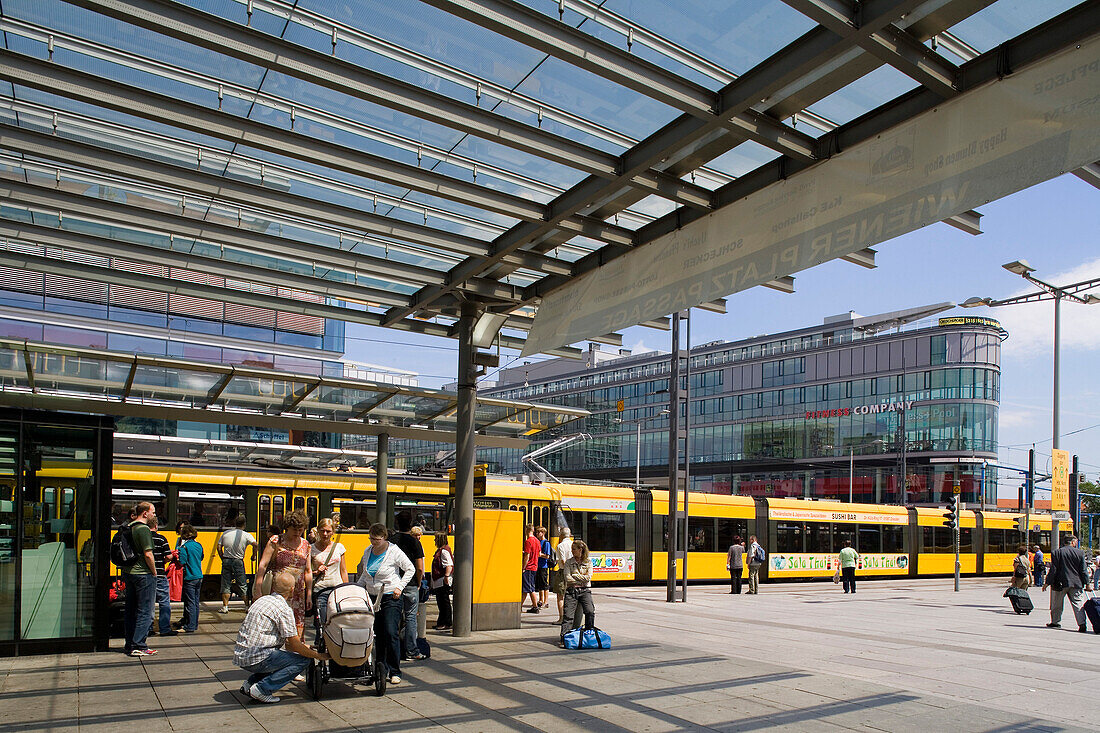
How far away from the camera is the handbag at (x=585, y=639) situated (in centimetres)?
1180

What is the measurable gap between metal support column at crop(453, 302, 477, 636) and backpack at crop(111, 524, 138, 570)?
428 cm

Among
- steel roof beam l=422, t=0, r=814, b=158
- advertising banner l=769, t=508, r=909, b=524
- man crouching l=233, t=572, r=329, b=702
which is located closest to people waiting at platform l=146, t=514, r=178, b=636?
man crouching l=233, t=572, r=329, b=702

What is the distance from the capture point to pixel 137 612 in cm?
1024

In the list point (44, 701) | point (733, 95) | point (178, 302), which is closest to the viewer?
point (733, 95)

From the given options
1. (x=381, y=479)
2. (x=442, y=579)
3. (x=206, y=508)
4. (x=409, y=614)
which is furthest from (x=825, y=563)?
(x=409, y=614)

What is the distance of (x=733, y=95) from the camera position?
7.24 meters

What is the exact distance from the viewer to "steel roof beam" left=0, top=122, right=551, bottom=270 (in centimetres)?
816

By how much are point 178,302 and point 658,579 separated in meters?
22.6

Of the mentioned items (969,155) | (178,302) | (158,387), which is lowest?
(158,387)

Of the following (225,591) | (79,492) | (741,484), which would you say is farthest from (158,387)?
(741,484)

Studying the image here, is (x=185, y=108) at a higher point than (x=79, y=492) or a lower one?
higher

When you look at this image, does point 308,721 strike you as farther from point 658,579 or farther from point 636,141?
point 658,579

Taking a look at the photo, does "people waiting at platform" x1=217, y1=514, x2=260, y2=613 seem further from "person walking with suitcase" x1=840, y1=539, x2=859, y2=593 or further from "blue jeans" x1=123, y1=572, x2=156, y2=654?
"person walking with suitcase" x1=840, y1=539, x2=859, y2=593

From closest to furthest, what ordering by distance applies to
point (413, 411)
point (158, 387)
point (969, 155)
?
point (969, 155)
point (158, 387)
point (413, 411)
